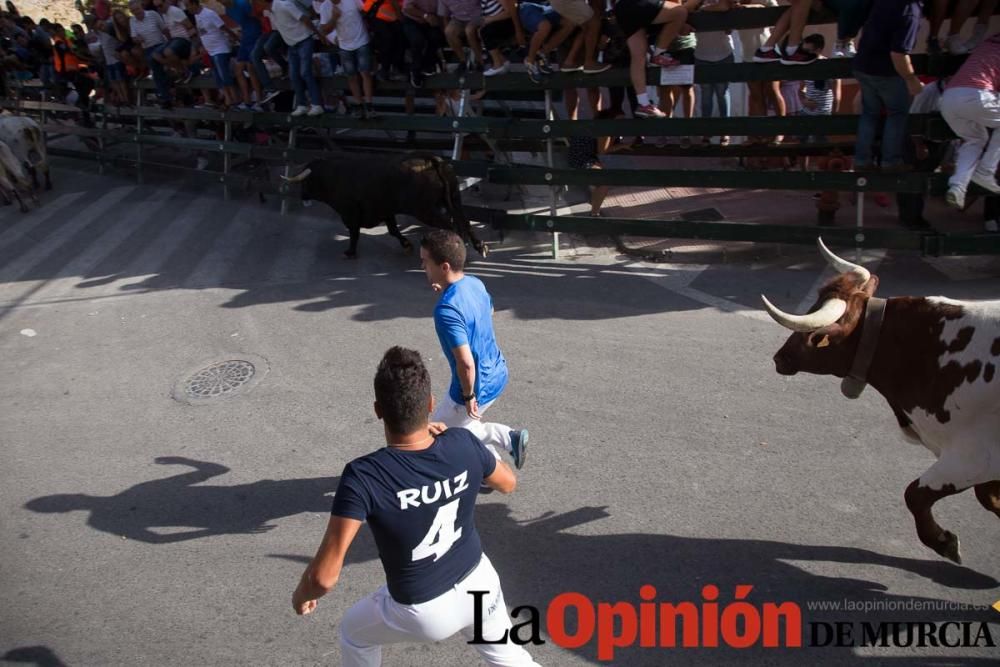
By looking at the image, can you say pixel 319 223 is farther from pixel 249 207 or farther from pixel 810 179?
pixel 810 179

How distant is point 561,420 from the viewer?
616 cm

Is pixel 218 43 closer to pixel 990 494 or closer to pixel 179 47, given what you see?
pixel 179 47

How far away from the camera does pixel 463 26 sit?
396 inches

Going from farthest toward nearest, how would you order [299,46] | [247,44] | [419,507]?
[247,44] < [299,46] < [419,507]

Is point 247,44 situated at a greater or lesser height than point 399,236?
greater

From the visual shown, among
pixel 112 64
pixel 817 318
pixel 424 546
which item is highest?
pixel 112 64

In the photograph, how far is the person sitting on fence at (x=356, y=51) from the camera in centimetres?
1064

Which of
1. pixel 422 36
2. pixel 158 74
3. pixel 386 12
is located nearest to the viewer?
pixel 422 36

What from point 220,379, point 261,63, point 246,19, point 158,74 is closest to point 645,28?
point 220,379

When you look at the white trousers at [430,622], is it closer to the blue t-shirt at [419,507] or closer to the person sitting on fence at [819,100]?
Answer: the blue t-shirt at [419,507]

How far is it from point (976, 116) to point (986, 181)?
0.58 meters

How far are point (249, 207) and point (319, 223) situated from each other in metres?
1.72

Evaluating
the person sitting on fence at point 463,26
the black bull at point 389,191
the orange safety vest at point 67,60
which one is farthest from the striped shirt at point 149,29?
the person sitting on fence at point 463,26

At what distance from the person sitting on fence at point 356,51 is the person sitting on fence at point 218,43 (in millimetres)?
2797
